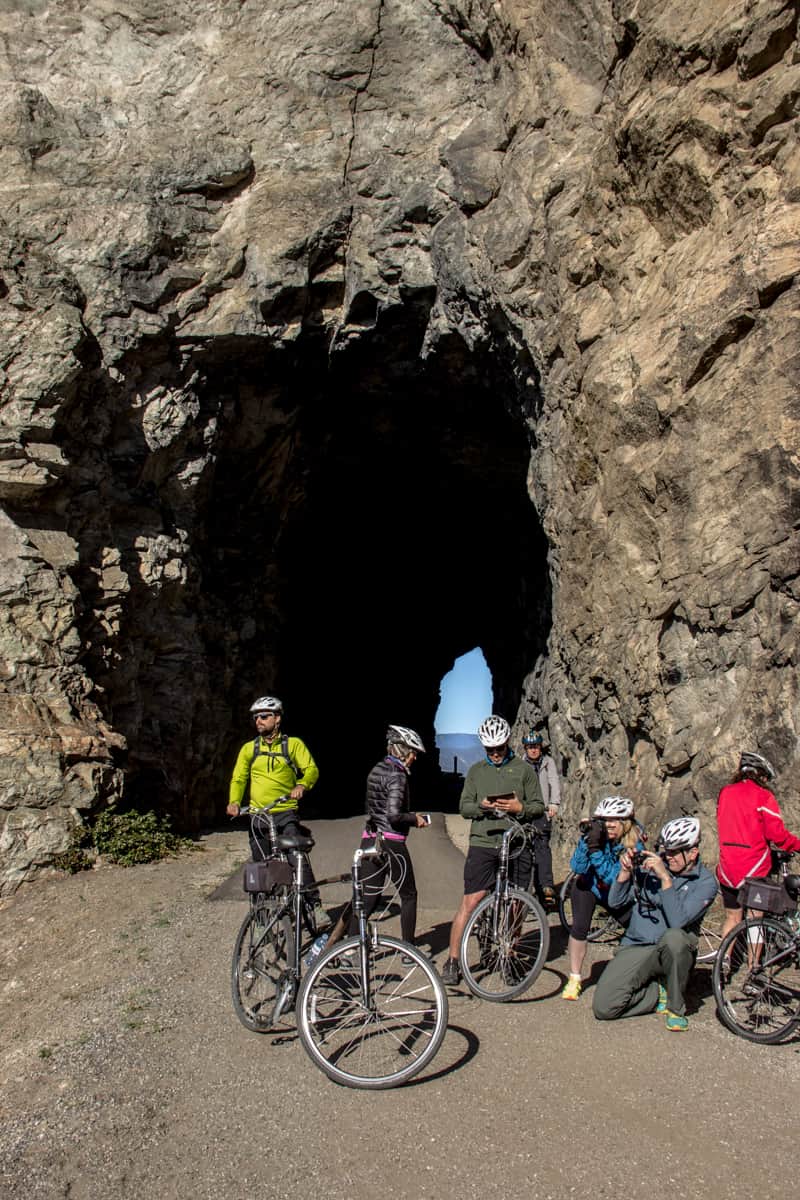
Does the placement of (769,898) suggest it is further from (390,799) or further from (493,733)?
(390,799)

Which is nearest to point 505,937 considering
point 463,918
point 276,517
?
point 463,918

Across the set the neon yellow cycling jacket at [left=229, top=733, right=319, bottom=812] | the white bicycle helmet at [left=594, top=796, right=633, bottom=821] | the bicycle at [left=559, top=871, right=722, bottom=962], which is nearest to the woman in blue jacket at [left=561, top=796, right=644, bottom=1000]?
the white bicycle helmet at [left=594, top=796, right=633, bottom=821]

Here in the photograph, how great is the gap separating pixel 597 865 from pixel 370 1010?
2.10 meters

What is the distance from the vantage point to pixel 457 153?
1523cm

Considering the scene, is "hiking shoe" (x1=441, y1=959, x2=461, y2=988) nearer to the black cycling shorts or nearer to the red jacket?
Result: the black cycling shorts

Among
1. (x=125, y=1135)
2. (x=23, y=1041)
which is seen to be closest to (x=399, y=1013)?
(x=125, y=1135)

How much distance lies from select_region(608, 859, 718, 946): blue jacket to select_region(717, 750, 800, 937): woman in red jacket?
Result: 1.58 ft

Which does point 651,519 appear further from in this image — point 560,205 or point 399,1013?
point 399,1013

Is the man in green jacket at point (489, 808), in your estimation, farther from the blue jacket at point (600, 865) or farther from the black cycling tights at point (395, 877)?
the blue jacket at point (600, 865)

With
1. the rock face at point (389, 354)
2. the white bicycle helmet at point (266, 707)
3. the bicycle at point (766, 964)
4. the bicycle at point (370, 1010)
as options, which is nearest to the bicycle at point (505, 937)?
the bicycle at point (370, 1010)

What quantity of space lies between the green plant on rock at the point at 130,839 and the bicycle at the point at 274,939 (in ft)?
20.7

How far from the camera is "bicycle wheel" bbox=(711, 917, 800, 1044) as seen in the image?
512cm

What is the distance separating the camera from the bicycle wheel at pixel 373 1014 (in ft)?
14.5

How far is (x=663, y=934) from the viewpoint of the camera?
5480mm
